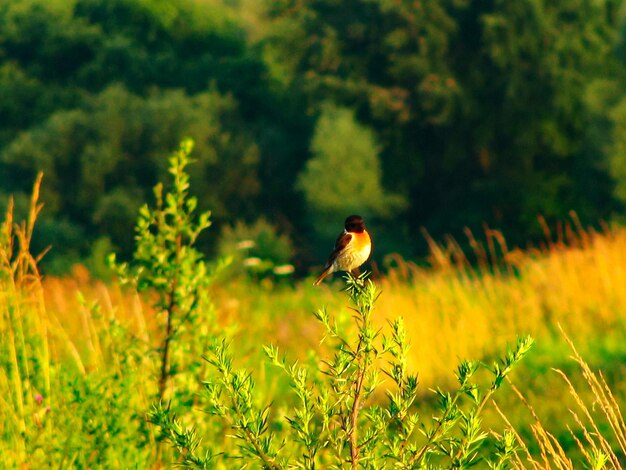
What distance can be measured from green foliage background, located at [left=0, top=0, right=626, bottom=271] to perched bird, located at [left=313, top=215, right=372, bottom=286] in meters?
23.3

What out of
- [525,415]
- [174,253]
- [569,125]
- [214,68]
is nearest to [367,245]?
[174,253]

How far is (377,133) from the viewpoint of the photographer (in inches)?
1169

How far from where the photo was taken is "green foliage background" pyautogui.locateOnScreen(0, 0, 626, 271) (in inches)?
1090

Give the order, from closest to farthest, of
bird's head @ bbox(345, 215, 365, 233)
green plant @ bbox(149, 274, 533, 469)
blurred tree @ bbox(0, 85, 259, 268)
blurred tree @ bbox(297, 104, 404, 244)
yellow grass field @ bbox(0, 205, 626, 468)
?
green plant @ bbox(149, 274, 533, 469) → bird's head @ bbox(345, 215, 365, 233) → yellow grass field @ bbox(0, 205, 626, 468) → blurred tree @ bbox(297, 104, 404, 244) → blurred tree @ bbox(0, 85, 259, 268)

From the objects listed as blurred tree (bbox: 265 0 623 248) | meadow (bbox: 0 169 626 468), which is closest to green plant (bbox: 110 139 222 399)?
meadow (bbox: 0 169 626 468)

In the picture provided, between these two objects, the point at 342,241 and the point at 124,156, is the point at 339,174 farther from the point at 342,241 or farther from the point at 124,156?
the point at 342,241

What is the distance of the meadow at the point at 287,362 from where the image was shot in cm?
296

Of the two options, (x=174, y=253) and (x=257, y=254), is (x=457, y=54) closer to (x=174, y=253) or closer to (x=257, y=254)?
(x=257, y=254)

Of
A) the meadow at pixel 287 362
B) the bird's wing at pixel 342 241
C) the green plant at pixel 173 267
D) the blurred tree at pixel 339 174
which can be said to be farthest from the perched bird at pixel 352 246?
the blurred tree at pixel 339 174

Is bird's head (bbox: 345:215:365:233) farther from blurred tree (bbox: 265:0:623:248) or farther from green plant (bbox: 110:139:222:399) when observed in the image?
blurred tree (bbox: 265:0:623:248)

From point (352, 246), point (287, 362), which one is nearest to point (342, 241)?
point (352, 246)

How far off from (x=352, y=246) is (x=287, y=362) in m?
0.36

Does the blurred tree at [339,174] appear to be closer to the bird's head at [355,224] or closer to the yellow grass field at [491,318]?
the yellow grass field at [491,318]

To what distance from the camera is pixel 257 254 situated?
19.5 meters
